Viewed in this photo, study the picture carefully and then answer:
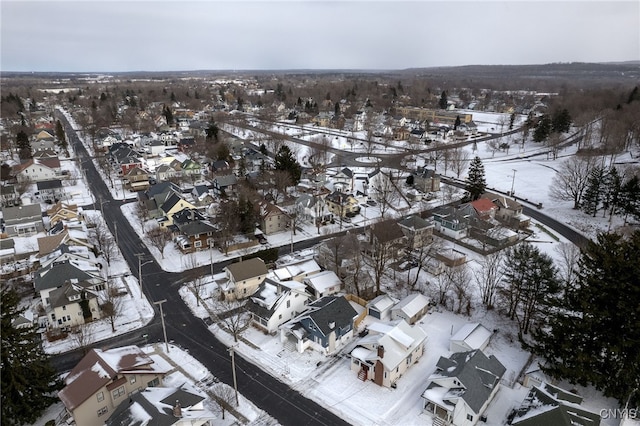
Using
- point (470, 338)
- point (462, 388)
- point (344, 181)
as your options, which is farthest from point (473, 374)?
point (344, 181)

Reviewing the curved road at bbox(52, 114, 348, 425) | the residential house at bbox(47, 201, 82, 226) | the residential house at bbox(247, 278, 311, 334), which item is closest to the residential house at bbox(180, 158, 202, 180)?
the residential house at bbox(47, 201, 82, 226)

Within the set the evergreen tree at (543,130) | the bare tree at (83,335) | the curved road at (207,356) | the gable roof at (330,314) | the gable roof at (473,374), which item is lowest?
the curved road at (207,356)

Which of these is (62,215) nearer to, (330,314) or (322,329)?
(330,314)

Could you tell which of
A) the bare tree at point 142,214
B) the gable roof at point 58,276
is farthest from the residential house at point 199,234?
A: the gable roof at point 58,276

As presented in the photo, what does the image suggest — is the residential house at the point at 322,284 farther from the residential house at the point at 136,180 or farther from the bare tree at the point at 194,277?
the residential house at the point at 136,180

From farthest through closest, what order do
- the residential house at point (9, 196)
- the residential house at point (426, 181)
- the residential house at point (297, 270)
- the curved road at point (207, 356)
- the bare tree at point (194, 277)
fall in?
the residential house at point (426, 181)
the residential house at point (9, 196)
the residential house at point (297, 270)
the bare tree at point (194, 277)
the curved road at point (207, 356)

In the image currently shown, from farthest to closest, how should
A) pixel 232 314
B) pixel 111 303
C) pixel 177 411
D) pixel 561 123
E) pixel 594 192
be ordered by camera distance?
pixel 561 123 → pixel 594 192 → pixel 232 314 → pixel 111 303 → pixel 177 411
